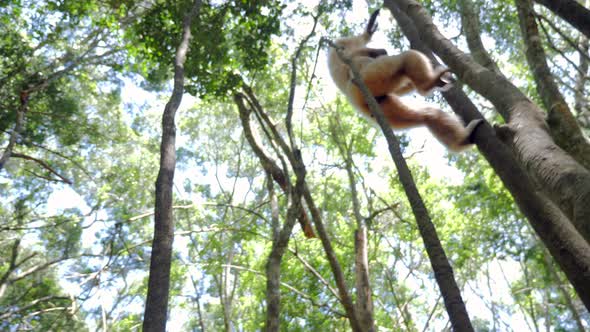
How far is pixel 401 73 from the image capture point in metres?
4.73

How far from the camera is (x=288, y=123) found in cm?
395

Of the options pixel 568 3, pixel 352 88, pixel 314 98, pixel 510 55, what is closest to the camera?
pixel 568 3

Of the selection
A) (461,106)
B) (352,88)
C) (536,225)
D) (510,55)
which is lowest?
(536,225)

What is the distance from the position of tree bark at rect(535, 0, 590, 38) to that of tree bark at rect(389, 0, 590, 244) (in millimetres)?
595

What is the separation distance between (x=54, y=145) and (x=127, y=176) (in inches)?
106

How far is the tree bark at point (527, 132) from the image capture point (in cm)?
Result: 215

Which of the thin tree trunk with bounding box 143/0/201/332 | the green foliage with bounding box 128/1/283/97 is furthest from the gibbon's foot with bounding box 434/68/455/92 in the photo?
the green foliage with bounding box 128/1/283/97

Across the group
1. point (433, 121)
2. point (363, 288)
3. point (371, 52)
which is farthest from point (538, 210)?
point (363, 288)

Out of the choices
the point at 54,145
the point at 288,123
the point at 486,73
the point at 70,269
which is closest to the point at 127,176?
the point at 54,145

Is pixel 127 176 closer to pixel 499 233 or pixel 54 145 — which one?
pixel 54 145

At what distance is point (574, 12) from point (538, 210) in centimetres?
152

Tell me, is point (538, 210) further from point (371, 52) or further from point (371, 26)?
point (371, 26)

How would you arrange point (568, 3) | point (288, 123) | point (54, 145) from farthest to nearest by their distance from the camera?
point (54, 145), point (288, 123), point (568, 3)

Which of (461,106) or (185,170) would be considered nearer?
(461,106)
